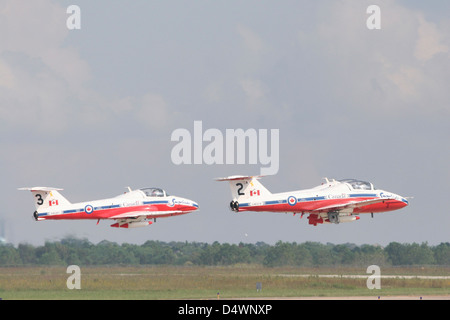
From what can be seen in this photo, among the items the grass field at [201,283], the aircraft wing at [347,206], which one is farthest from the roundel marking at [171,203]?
the aircraft wing at [347,206]

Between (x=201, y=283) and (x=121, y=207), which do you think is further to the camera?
(x=121, y=207)

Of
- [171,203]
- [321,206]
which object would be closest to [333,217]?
[321,206]

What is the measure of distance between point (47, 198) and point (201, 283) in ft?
45.6

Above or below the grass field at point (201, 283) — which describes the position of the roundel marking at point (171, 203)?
above

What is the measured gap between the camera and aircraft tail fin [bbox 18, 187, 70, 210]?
6956cm

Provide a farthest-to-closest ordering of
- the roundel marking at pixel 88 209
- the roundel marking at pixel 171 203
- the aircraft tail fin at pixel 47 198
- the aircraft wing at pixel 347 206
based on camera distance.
Result: the roundel marking at pixel 171 203 < the roundel marking at pixel 88 209 < the aircraft tail fin at pixel 47 198 < the aircraft wing at pixel 347 206

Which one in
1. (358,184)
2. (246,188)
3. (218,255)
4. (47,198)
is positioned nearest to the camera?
(246,188)

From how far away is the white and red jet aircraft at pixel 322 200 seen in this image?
65875mm

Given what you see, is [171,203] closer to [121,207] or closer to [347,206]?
[121,207]

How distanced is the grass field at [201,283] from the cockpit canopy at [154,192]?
639 centimetres

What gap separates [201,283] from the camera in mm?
64812

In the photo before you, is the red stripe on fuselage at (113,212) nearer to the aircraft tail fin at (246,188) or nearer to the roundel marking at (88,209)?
the roundel marking at (88,209)

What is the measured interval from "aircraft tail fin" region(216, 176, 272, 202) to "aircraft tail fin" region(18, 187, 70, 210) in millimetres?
12901

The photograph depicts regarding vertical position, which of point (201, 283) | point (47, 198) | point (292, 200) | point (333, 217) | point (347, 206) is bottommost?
point (201, 283)
